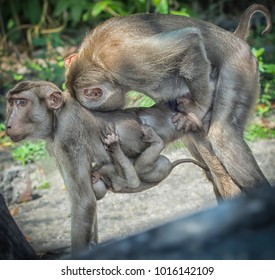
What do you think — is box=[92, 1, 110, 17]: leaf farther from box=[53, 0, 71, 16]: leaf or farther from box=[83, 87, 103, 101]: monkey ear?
box=[83, 87, 103, 101]: monkey ear

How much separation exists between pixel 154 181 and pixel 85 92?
0.89m

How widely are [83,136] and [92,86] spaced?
39 cm

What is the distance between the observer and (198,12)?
12.4m

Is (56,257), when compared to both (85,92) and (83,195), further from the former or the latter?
(85,92)

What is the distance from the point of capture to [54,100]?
6.09 meters

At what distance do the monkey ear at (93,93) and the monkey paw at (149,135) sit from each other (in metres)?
0.44

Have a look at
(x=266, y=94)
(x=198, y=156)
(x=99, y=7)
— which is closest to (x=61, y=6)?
(x=99, y=7)

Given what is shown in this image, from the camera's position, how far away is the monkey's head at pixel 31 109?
6051mm

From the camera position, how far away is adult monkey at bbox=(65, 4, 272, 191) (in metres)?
6.13

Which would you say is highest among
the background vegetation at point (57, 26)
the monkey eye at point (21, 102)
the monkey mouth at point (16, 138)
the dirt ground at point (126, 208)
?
the monkey eye at point (21, 102)

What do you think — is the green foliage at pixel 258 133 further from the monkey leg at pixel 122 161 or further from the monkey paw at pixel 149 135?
the monkey leg at pixel 122 161

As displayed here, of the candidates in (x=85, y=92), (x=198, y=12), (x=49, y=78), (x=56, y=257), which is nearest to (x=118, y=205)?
(x=56, y=257)

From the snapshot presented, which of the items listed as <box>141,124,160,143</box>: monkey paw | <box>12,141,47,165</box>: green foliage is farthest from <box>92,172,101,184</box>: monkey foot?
<box>12,141,47,165</box>: green foliage

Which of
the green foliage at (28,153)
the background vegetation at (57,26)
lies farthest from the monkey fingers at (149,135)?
the background vegetation at (57,26)
